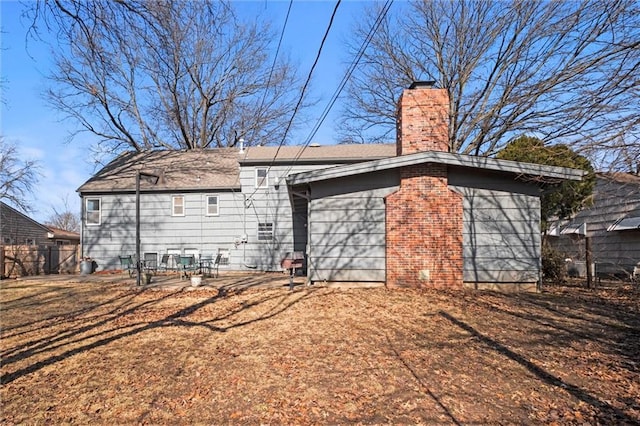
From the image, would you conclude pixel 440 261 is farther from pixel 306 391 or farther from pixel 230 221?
pixel 230 221

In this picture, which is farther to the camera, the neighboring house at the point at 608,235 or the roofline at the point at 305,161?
the roofline at the point at 305,161

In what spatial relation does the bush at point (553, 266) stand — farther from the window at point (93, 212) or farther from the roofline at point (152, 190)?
the window at point (93, 212)

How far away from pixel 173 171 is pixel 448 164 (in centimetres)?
1428

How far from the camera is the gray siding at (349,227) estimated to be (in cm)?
1142

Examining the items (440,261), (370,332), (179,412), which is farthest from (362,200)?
(179,412)

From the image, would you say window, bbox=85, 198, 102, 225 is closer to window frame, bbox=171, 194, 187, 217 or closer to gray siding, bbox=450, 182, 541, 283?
window frame, bbox=171, 194, 187, 217

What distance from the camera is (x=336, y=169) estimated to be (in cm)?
1120

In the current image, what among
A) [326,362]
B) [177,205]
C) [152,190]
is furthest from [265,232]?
[326,362]

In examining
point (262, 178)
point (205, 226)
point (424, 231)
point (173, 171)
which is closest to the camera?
point (424, 231)

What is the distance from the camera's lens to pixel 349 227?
11555mm

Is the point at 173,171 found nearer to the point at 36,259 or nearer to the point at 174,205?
the point at 174,205

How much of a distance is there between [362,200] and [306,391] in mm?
7675

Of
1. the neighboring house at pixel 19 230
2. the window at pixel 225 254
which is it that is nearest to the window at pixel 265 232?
the window at pixel 225 254

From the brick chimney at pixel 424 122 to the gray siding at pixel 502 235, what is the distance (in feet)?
6.11
